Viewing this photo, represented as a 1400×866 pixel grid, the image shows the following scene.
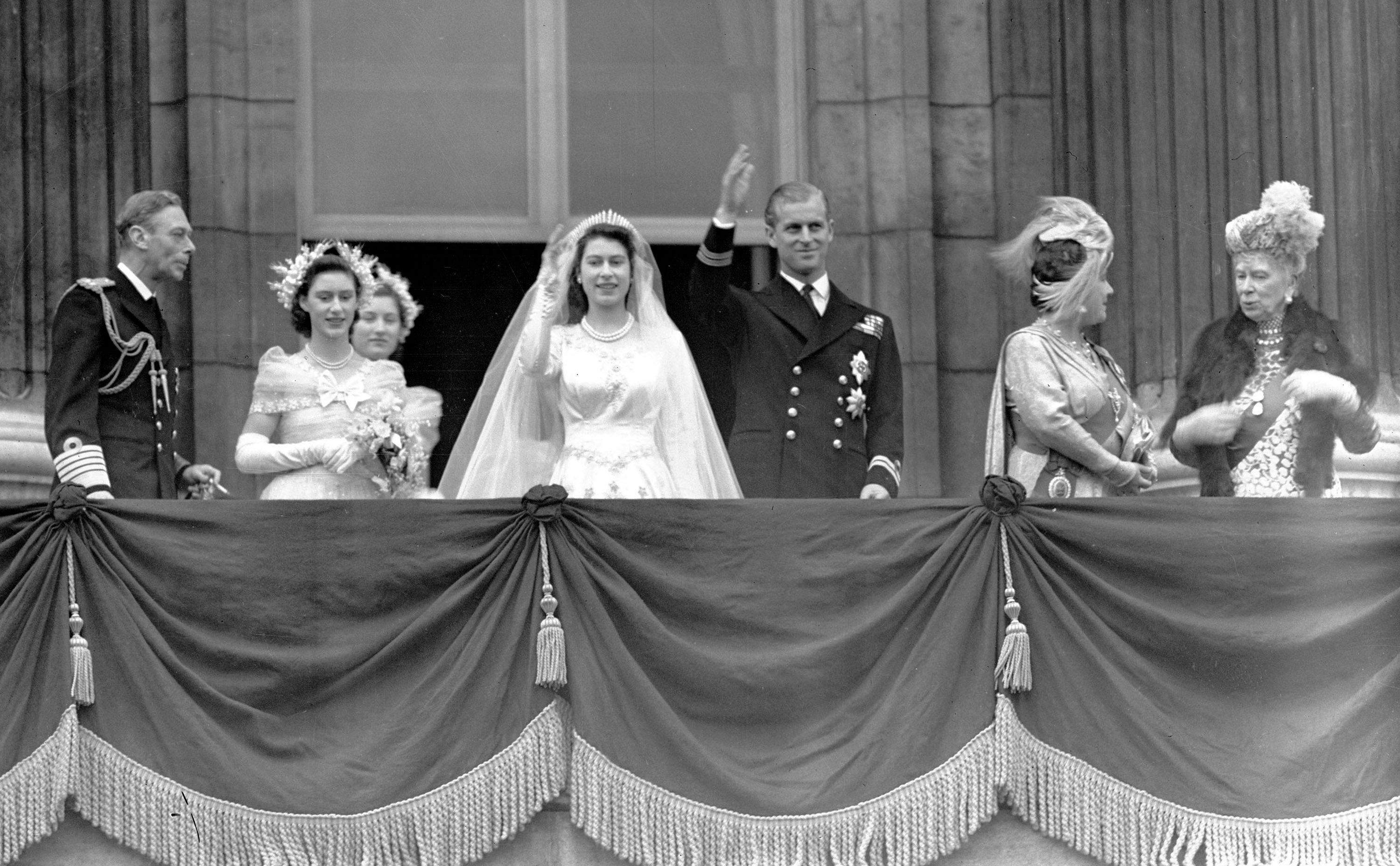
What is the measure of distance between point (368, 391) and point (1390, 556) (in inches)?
133

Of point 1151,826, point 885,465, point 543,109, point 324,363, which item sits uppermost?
point 543,109

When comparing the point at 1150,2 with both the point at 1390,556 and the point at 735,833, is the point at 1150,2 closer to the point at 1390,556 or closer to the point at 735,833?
the point at 1390,556

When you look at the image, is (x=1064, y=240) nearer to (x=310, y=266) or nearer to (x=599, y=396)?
(x=599, y=396)

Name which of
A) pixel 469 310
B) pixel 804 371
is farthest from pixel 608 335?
pixel 469 310

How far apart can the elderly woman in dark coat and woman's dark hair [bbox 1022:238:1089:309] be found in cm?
50

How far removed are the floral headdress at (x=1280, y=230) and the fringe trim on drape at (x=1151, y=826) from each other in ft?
6.36

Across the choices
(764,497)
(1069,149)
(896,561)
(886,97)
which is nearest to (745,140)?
(886,97)

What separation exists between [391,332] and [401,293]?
0.20 metres

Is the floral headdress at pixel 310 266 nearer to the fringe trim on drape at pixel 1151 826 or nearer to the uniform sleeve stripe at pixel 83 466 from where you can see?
the uniform sleeve stripe at pixel 83 466

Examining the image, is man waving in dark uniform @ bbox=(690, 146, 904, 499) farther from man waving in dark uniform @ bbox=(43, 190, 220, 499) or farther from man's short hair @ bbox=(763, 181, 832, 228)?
man waving in dark uniform @ bbox=(43, 190, 220, 499)

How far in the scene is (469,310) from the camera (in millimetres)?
11453

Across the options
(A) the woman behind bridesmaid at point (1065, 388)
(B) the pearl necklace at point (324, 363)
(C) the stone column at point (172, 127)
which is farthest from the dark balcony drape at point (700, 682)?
(C) the stone column at point (172, 127)

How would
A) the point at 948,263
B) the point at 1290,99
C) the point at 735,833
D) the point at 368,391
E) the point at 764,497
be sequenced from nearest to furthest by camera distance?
the point at 735,833, the point at 764,497, the point at 368,391, the point at 1290,99, the point at 948,263

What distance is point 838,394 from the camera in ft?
29.5
